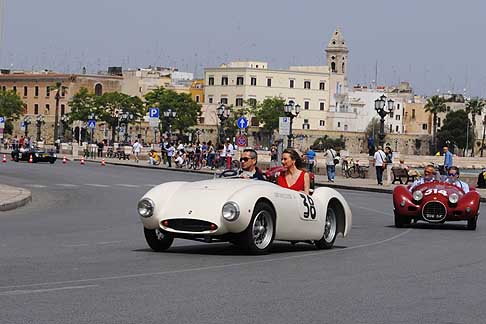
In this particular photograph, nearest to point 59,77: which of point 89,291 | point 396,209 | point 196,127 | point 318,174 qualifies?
point 196,127

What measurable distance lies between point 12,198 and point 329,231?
13.8 m

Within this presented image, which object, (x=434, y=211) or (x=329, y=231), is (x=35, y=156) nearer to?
(x=434, y=211)

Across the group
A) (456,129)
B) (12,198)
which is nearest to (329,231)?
(12,198)

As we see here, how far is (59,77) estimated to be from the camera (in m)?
186

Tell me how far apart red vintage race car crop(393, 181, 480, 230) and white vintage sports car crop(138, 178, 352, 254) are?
25.1 ft

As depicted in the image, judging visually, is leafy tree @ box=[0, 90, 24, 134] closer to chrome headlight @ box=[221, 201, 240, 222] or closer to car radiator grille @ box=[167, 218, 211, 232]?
car radiator grille @ box=[167, 218, 211, 232]

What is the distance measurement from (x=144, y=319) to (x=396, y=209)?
15.5 m

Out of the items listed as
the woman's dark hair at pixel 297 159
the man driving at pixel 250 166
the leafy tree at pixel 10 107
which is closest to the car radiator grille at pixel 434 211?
the man driving at pixel 250 166

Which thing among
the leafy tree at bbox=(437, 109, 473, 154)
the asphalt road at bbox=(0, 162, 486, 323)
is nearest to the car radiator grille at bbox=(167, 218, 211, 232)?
the asphalt road at bbox=(0, 162, 486, 323)

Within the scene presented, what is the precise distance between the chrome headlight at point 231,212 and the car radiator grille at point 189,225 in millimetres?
281

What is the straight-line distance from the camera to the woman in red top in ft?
59.6

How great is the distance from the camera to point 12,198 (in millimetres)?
30641

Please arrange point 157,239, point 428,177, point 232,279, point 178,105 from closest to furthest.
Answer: point 232,279 < point 157,239 < point 428,177 < point 178,105

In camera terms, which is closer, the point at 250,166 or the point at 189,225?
the point at 189,225
